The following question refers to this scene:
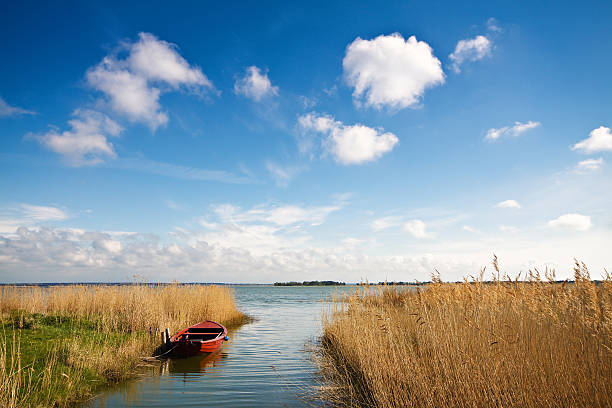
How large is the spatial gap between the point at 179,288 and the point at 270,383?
32.4 feet

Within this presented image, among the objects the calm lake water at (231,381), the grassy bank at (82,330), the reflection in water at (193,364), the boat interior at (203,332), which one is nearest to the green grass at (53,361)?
the grassy bank at (82,330)

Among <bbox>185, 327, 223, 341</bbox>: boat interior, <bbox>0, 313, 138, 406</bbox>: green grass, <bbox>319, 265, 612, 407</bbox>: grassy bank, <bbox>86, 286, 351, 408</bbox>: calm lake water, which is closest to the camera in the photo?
<bbox>319, 265, 612, 407</bbox>: grassy bank

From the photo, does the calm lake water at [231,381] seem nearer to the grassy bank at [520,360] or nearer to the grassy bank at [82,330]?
the grassy bank at [82,330]

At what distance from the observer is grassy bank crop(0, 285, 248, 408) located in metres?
6.79

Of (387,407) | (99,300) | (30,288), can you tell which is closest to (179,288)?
(99,300)

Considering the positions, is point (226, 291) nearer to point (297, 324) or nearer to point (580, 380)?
point (297, 324)

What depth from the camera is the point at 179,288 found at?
17219 mm

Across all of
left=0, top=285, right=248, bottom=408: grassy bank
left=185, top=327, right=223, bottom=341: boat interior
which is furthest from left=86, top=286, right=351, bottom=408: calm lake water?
left=0, top=285, right=248, bottom=408: grassy bank

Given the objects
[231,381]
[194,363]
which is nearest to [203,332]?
[194,363]

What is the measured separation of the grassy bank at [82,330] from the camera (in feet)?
22.3

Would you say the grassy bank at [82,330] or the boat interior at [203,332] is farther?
the boat interior at [203,332]

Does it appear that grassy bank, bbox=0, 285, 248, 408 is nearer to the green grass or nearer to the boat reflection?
the green grass

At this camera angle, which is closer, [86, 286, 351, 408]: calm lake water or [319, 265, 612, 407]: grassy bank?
[319, 265, 612, 407]: grassy bank

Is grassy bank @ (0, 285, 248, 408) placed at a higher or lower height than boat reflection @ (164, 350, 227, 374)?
higher
